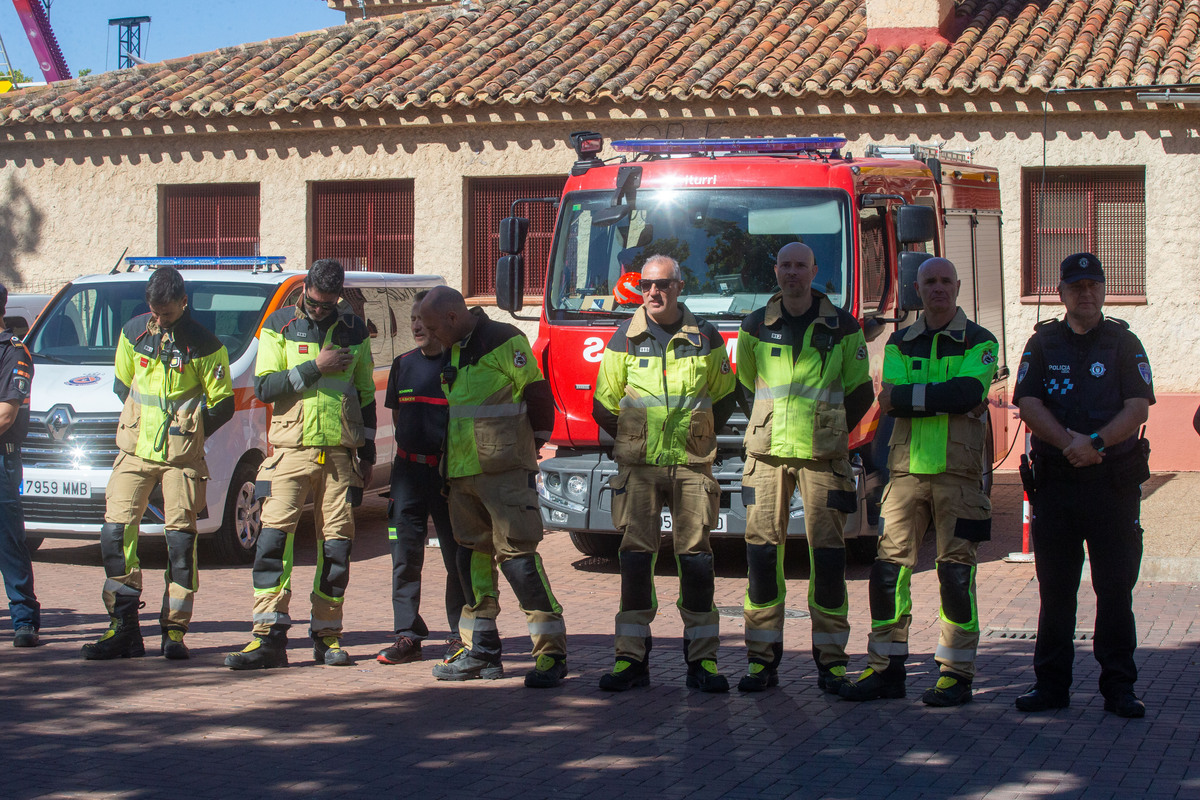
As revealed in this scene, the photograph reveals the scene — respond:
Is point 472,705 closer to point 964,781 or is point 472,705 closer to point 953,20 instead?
point 964,781

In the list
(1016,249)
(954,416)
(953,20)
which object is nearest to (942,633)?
(954,416)

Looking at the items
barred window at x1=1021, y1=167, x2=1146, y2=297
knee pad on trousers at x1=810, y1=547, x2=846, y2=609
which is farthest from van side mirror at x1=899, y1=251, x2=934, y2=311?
barred window at x1=1021, y1=167, x2=1146, y2=297

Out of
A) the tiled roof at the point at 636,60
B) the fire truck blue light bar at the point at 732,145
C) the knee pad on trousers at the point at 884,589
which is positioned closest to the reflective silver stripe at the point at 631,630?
the knee pad on trousers at the point at 884,589

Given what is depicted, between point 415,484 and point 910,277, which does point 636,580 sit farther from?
point 910,277

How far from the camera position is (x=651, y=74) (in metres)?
17.0

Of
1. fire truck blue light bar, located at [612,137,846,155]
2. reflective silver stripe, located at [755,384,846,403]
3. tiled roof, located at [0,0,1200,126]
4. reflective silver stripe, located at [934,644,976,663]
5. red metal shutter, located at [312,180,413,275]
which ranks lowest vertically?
reflective silver stripe, located at [934,644,976,663]

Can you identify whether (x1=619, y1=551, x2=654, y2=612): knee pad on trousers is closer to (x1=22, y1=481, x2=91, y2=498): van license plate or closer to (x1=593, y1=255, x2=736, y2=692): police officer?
(x1=593, y1=255, x2=736, y2=692): police officer

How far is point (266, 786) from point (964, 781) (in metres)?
2.52

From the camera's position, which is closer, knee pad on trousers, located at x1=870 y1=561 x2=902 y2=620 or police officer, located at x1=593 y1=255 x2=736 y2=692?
knee pad on trousers, located at x1=870 y1=561 x2=902 y2=620

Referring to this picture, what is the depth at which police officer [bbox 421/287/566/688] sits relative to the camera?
668 cm

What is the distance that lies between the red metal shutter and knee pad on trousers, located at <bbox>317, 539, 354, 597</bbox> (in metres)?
11.3

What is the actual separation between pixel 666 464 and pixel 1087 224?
11.0 meters

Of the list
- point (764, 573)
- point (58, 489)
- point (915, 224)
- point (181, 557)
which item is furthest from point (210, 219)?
point (764, 573)

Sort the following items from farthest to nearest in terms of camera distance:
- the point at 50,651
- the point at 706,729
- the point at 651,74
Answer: the point at 651,74 → the point at 50,651 → the point at 706,729
